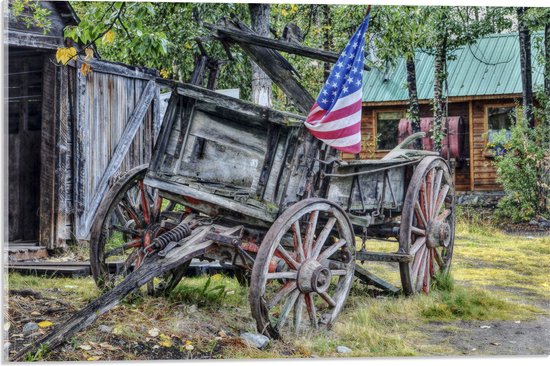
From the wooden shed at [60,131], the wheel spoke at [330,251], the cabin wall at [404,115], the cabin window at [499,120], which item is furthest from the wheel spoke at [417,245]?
the cabin window at [499,120]

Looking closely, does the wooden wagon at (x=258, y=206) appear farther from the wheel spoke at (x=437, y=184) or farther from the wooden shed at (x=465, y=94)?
the wooden shed at (x=465, y=94)

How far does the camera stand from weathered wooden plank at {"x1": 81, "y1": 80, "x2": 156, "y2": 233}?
763 centimetres

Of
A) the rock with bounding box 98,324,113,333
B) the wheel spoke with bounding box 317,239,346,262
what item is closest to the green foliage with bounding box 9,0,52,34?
the rock with bounding box 98,324,113,333

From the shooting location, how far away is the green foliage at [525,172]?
23.9ft

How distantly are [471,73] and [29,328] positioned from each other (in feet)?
20.8

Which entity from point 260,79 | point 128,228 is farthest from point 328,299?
point 260,79

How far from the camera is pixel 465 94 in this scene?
8.43m

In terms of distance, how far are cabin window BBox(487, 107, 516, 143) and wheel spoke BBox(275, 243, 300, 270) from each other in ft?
19.8

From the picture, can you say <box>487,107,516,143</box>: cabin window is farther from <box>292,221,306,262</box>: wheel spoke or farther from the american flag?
<box>292,221,306,262</box>: wheel spoke

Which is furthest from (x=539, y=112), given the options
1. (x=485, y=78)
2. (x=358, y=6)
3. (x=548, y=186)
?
(x=358, y=6)

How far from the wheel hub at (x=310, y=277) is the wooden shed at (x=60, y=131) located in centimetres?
355

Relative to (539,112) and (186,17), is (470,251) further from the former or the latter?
(186,17)

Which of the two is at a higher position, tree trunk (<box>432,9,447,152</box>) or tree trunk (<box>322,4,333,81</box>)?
tree trunk (<box>322,4,333,81</box>)

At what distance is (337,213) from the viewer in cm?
478
